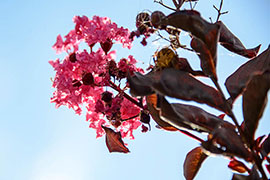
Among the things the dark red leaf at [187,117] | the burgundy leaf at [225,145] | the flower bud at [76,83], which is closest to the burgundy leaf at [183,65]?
the dark red leaf at [187,117]

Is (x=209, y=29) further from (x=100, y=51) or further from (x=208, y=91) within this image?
(x=100, y=51)

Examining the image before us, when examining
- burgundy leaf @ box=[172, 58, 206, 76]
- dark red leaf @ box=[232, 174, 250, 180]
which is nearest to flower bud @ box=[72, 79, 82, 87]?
burgundy leaf @ box=[172, 58, 206, 76]

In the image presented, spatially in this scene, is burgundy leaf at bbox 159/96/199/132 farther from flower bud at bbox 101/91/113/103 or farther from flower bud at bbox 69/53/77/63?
flower bud at bbox 69/53/77/63

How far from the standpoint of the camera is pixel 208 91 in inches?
25.1

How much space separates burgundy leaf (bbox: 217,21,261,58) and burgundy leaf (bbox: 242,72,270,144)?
0.31m

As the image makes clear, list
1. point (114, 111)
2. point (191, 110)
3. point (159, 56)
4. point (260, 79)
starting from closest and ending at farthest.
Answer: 1. point (260, 79)
2. point (191, 110)
3. point (159, 56)
4. point (114, 111)

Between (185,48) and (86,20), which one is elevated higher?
(86,20)

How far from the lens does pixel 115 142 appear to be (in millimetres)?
972

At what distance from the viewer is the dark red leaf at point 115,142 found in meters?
0.97

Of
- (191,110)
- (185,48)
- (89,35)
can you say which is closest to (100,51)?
(89,35)

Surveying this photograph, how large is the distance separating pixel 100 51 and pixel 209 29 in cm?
52

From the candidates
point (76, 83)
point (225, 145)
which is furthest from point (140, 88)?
point (76, 83)

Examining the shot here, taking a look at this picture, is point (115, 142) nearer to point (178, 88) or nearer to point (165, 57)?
point (165, 57)

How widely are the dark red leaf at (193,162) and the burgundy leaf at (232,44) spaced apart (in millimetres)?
322
